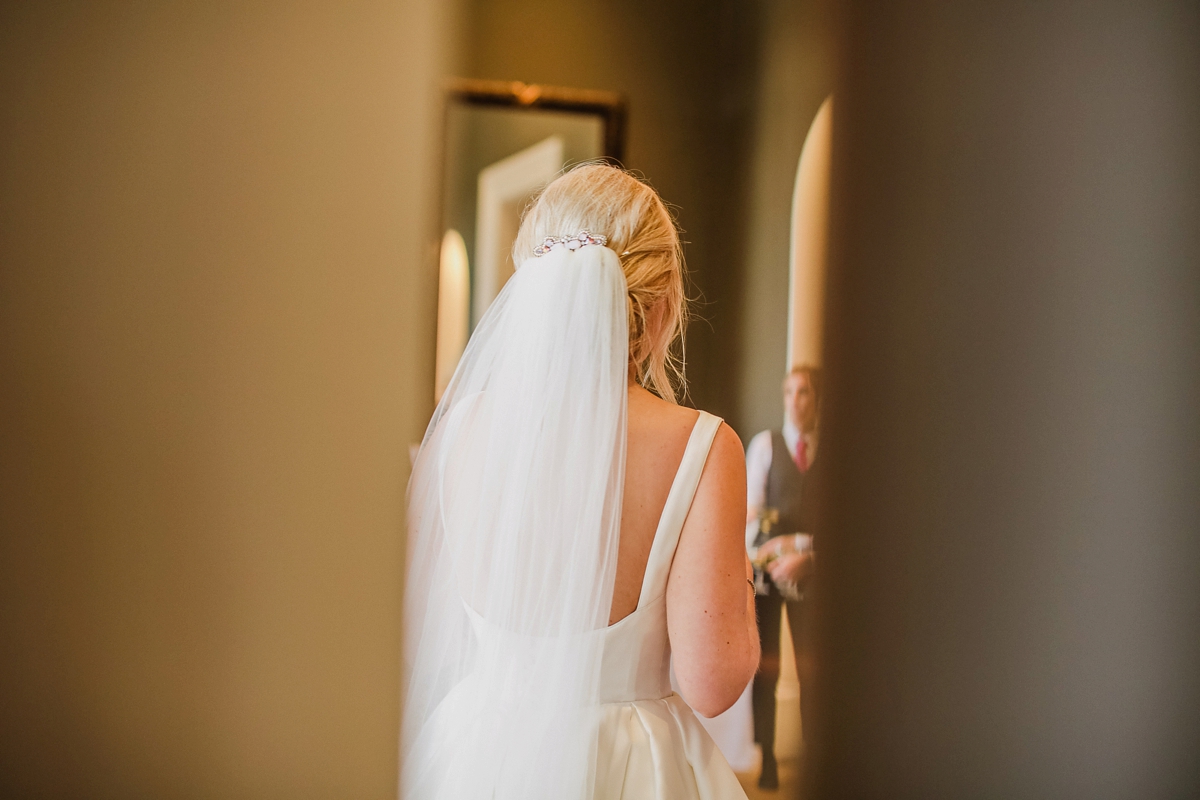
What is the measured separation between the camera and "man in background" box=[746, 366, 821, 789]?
4.15 feet

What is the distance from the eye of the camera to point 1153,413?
984 mm

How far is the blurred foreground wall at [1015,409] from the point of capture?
924mm

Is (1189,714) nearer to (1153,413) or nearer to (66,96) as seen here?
(1153,413)

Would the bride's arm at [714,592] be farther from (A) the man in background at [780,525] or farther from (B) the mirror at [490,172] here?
(A) the man in background at [780,525]

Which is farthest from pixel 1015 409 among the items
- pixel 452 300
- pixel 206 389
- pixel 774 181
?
pixel 206 389

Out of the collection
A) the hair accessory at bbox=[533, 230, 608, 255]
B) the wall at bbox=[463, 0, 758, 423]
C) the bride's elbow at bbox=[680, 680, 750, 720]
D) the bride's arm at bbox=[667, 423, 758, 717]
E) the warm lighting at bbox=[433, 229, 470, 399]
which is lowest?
the bride's elbow at bbox=[680, 680, 750, 720]

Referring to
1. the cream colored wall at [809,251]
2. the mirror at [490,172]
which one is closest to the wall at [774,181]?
the cream colored wall at [809,251]

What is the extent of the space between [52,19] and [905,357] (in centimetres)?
89

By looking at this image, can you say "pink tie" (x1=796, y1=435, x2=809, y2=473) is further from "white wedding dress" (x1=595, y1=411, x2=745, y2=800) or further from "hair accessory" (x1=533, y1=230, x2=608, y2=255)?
"hair accessory" (x1=533, y1=230, x2=608, y2=255)

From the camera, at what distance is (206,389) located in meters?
0.46

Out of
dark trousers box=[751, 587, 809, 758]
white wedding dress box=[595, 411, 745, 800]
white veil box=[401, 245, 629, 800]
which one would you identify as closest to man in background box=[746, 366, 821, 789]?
dark trousers box=[751, 587, 809, 758]

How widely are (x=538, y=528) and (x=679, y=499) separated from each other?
143 mm

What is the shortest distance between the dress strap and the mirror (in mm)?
365

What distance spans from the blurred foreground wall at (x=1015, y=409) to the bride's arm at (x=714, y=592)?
288 mm
